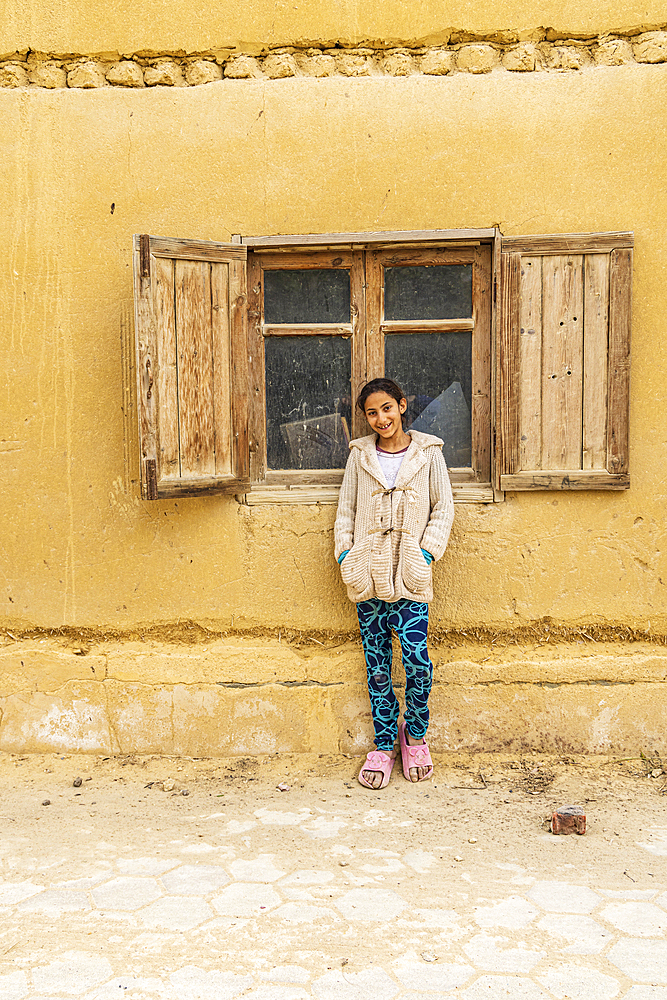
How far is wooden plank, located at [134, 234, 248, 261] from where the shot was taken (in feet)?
11.1

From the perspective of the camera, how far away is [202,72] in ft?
11.8

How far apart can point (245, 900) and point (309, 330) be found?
2503 mm

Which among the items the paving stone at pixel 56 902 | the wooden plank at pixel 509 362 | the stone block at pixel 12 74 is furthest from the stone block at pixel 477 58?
the paving stone at pixel 56 902

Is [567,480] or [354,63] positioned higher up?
[354,63]

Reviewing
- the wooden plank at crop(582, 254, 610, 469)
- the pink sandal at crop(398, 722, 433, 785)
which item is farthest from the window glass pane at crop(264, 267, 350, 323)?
the pink sandal at crop(398, 722, 433, 785)

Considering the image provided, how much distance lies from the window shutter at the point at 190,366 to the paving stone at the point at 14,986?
1.85 meters

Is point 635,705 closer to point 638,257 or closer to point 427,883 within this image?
point 427,883

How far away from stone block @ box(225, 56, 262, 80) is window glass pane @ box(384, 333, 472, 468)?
4.56 ft

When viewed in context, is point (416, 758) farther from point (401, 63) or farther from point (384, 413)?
point (401, 63)

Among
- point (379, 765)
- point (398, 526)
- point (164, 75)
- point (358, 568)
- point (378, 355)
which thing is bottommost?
point (379, 765)

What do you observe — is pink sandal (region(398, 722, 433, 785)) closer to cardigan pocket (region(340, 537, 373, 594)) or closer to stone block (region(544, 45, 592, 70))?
cardigan pocket (region(340, 537, 373, 594))

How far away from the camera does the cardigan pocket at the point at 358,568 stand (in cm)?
337

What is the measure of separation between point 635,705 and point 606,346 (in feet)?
5.60

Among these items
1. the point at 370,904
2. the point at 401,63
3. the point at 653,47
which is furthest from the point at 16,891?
the point at 653,47
